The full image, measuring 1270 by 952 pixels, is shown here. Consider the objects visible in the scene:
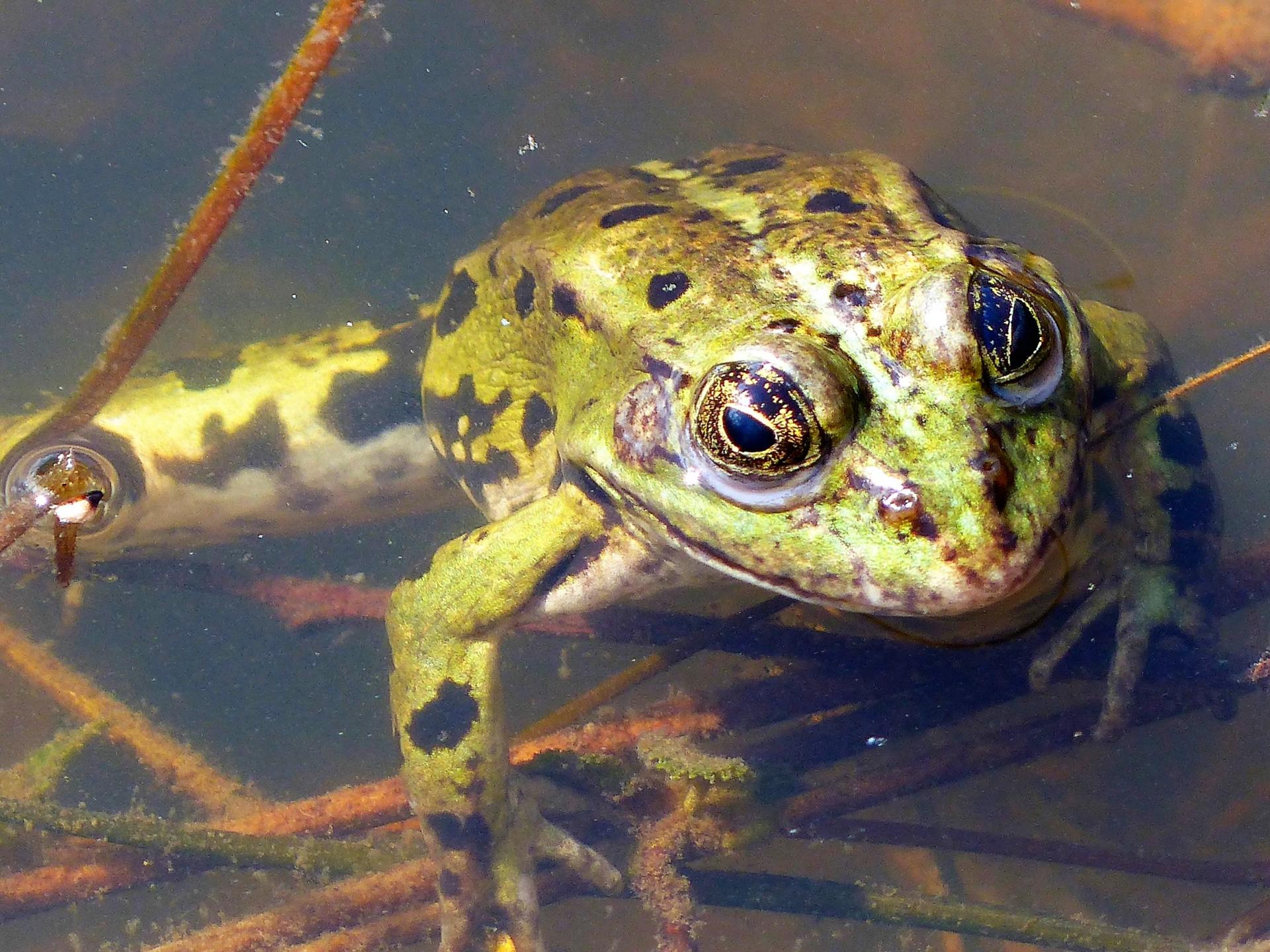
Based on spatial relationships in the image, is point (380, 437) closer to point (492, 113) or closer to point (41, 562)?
point (41, 562)

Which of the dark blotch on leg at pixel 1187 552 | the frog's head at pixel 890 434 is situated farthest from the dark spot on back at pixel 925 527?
the dark blotch on leg at pixel 1187 552

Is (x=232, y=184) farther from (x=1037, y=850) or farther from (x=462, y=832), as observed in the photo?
(x=1037, y=850)

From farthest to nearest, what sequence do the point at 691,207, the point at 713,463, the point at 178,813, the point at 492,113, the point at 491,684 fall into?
the point at 492,113, the point at 178,813, the point at 491,684, the point at 691,207, the point at 713,463

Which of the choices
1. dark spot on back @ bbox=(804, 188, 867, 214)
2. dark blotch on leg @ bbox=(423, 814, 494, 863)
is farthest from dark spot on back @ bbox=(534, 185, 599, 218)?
dark blotch on leg @ bbox=(423, 814, 494, 863)

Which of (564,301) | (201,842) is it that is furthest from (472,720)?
(564,301)

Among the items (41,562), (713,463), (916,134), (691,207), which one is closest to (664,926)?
(713,463)

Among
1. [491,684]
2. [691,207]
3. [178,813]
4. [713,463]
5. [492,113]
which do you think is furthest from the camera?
[492,113]

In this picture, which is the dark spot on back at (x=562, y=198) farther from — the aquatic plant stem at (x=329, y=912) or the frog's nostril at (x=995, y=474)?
the aquatic plant stem at (x=329, y=912)
